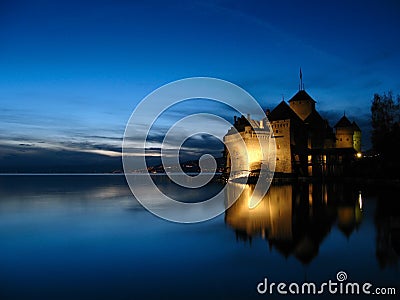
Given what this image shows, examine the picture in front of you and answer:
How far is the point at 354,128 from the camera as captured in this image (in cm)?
4447

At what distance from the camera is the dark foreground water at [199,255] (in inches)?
235

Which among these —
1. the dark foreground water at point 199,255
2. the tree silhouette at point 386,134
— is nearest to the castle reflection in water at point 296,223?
the dark foreground water at point 199,255

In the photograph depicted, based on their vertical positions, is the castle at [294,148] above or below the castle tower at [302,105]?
below

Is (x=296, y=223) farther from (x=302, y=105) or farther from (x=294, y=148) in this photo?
(x=302, y=105)

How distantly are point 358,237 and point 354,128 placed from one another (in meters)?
39.0

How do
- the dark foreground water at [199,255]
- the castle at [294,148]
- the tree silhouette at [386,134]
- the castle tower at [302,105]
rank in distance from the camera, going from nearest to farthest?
the dark foreground water at [199,255]
the tree silhouette at [386,134]
the castle at [294,148]
the castle tower at [302,105]

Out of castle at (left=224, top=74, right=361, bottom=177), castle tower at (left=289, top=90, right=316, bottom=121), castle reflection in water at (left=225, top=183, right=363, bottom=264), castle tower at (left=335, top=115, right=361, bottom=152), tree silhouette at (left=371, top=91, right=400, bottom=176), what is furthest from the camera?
castle tower at (left=335, top=115, right=361, bottom=152)

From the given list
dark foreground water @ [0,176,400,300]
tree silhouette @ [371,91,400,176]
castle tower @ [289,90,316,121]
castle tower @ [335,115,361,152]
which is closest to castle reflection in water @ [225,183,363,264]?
dark foreground water @ [0,176,400,300]

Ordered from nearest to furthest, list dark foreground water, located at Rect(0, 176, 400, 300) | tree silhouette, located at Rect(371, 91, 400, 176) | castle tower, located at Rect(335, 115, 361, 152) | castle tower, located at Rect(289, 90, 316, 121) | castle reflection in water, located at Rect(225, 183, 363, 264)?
dark foreground water, located at Rect(0, 176, 400, 300), castle reflection in water, located at Rect(225, 183, 363, 264), tree silhouette, located at Rect(371, 91, 400, 176), castle tower, located at Rect(289, 90, 316, 121), castle tower, located at Rect(335, 115, 361, 152)

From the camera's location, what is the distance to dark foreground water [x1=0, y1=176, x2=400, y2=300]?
5.96 m

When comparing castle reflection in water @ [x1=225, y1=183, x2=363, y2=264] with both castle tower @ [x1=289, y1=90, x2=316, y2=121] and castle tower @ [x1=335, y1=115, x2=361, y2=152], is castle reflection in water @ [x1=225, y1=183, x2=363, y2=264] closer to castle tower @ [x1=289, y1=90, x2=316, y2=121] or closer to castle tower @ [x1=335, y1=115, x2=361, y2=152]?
Result: castle tower @ [x1=289, y1=90, x2=316, y2=121]

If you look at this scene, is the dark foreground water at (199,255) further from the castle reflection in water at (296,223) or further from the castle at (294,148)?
the castle at (294,148)

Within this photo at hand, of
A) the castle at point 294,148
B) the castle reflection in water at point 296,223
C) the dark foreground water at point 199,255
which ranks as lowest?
the dark foreground water at point 199,255

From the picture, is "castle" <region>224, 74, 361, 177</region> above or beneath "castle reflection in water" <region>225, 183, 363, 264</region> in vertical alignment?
above
